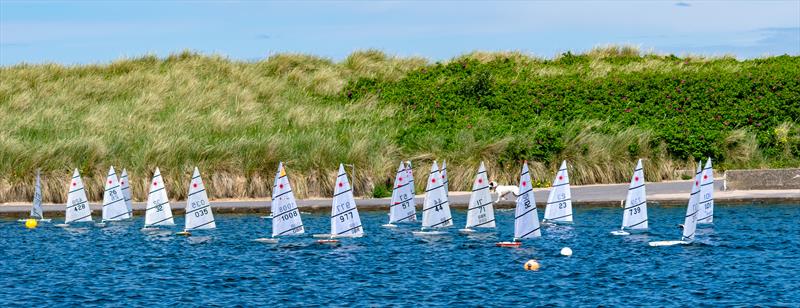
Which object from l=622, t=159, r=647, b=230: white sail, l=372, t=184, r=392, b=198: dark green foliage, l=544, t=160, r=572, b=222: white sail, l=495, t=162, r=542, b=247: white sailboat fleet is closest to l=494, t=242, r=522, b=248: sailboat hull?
l=495, t=162, r=542, b=247: white sailboat fleet

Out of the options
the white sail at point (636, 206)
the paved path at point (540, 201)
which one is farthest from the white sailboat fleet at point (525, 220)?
the paved path at point (540, 201)

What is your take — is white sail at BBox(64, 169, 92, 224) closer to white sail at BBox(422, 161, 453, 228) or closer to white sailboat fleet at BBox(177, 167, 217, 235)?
white sailboat fleet at BBox(177, 167, 217, 235)

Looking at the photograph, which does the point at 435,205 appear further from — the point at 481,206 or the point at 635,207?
the point at 635,207

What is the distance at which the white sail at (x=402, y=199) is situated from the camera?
42.7m

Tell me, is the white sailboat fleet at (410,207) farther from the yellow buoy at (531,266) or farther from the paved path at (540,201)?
the yellow buoy at (531,266)

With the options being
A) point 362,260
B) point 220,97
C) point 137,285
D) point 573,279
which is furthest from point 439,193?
point 220,97

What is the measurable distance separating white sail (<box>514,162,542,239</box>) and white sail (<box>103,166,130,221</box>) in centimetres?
1531

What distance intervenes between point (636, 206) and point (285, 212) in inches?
454

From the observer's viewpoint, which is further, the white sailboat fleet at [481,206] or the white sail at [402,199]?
the white sail at [402,199]

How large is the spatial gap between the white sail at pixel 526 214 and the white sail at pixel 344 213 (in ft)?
16.8

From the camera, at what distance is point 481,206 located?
40.8 meters


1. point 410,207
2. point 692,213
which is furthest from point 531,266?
point 410,207

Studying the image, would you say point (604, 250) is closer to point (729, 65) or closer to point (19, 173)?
point (19, 173)

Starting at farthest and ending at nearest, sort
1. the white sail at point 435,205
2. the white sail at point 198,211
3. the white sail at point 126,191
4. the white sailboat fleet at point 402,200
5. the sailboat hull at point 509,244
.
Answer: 1. the white sail at point 126,191
2. the white sailboat fleet at point 402,200
3. the white sail at point 198,211
4. the white sail at point 435,205
5. the sailboat hull at point 509,244
